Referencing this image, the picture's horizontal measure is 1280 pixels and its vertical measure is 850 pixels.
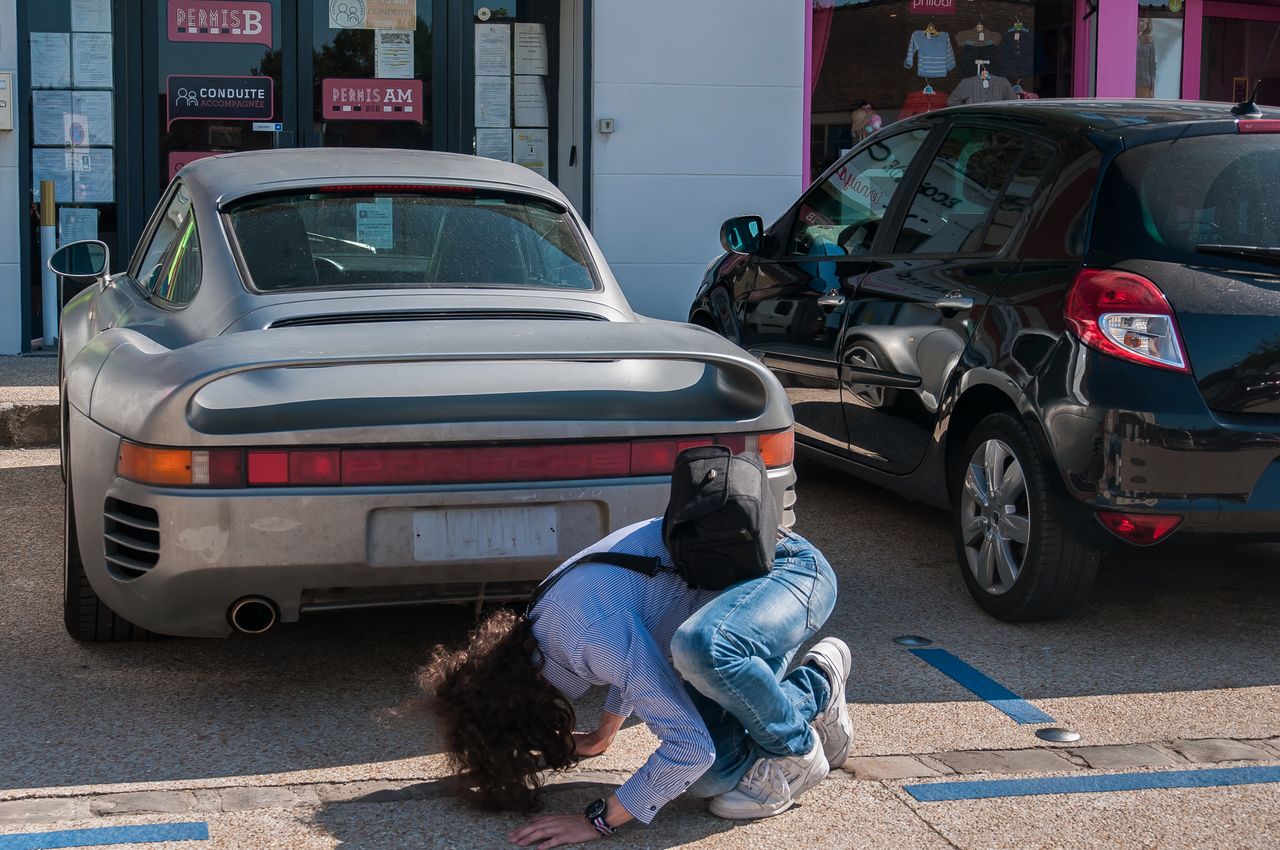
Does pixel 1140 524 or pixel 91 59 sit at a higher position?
pixel 91 59

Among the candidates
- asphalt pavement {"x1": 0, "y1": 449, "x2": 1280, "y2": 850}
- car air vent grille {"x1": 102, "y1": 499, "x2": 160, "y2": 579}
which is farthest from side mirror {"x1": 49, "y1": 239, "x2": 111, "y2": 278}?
car air vent grille {"x1": 102, "y1": 499, "x2": 160, "y2": 579}

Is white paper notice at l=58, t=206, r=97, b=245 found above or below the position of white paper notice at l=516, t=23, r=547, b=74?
below

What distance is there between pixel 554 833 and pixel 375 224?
2223 millimetres

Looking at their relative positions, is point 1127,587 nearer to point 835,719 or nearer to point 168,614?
point 835,719

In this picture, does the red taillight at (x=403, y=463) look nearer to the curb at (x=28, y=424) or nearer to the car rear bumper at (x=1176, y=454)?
the car rear bumper at (x=1176, y=454)

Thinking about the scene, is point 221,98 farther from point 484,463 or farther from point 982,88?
point 484,463

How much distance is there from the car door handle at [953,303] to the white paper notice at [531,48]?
6402 mm

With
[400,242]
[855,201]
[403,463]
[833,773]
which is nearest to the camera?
[833,773]

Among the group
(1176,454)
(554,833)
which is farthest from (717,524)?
(1176,454)

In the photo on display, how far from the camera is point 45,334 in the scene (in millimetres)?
9945

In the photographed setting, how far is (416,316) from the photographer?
169 inches

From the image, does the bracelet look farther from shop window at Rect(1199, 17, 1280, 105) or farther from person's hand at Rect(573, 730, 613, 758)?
shop window at Rect(1199, 17, 1280, 105)

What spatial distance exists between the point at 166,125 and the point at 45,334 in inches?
63.6

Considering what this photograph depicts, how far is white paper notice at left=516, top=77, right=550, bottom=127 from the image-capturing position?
35.8 feet
